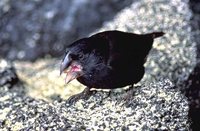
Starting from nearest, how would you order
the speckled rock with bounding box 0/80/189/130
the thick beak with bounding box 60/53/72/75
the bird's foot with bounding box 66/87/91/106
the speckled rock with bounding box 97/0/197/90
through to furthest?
1. the speckled rock with bounding box 0/80/189/130
2. the thick beak with bounding box 60/53/72/75
3. the bird's foot with bounding box 66/87/91/106
4. the speckled rock with bounding box 97/0/197/90

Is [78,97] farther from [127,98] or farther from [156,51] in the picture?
[156,51]

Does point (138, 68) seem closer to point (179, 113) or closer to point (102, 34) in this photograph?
point (102, 34)

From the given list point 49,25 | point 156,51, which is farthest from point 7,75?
point 49,25

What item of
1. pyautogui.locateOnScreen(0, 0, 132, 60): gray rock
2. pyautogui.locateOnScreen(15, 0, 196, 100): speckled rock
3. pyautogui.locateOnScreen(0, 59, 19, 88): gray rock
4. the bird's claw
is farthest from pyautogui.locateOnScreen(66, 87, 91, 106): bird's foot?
pyautogui.locateOnScreen(0, 0, 132, 60): gray rock

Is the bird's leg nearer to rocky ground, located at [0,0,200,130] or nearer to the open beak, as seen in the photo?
rocky ground, located at [0,0,200,130]

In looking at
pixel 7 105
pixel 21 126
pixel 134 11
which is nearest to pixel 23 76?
pixel 134 11
